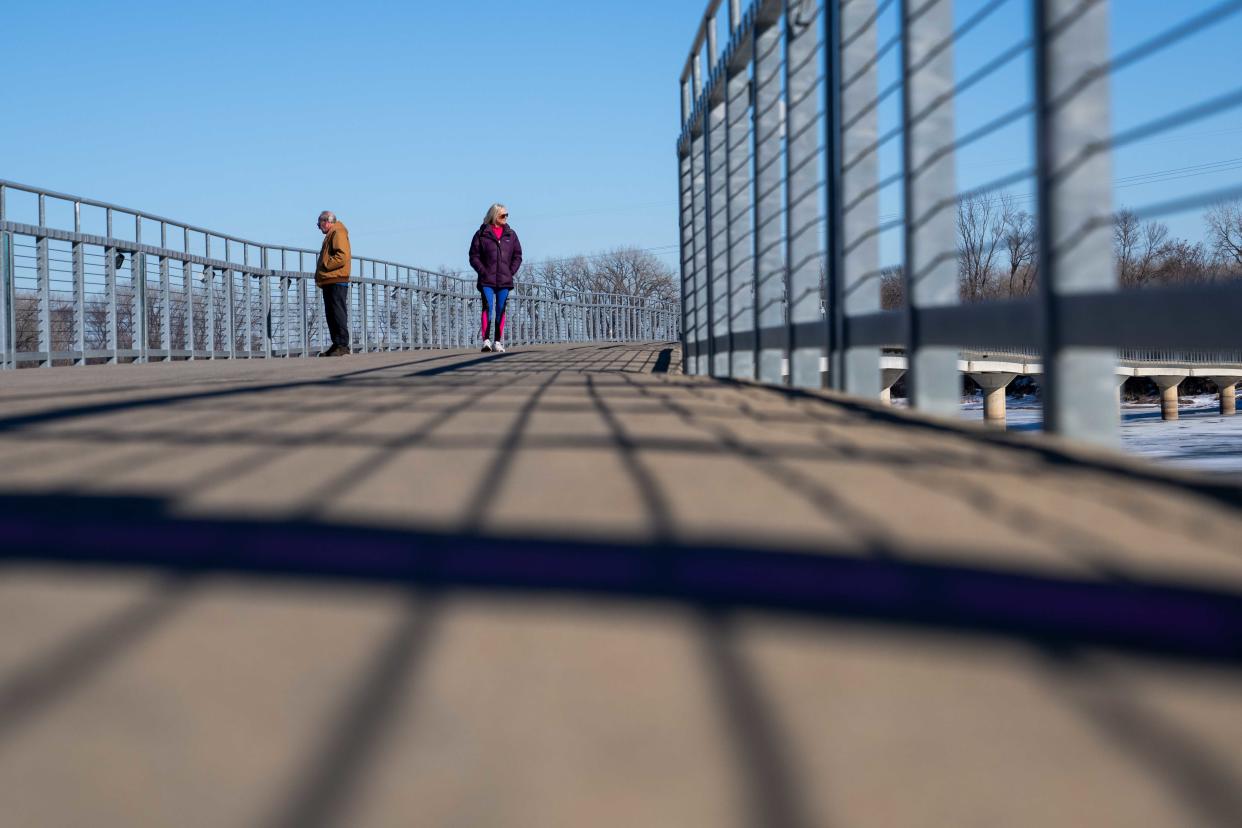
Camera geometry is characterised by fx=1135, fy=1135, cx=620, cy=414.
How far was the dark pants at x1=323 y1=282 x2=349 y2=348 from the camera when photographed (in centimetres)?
1362

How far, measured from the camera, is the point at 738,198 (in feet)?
20.7

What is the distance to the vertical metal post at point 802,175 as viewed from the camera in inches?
184

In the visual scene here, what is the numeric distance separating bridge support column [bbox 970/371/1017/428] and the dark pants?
114ft

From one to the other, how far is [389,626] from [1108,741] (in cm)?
73

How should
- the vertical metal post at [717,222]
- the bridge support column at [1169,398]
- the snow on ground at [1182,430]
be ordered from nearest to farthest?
the vertical metal post at [717,222] → the snow on ground at [1182,430] → the bridge support column at [1169,398]

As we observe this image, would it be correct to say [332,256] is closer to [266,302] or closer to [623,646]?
[266,302]

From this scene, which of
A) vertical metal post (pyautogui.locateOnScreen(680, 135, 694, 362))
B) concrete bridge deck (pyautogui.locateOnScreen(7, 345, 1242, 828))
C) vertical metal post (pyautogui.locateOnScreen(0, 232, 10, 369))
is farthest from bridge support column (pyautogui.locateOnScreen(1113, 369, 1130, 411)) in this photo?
vertical metal post (pyautogui.locateOnScreen(0, 232, 10, 369))

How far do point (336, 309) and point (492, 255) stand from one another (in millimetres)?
2393

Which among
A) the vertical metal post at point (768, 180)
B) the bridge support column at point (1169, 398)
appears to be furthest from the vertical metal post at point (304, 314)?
the bridge support column at point (1169, 398)

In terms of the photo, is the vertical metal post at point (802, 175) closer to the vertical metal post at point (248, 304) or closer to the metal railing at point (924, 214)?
the metal railing at point (924, 214)

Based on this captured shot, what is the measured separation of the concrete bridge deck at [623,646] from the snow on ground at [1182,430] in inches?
1319

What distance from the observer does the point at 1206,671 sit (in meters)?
1.08

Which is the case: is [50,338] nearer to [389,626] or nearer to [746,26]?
[746,26]

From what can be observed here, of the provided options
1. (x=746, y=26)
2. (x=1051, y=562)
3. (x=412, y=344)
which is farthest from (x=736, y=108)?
(x=412, y=344)
